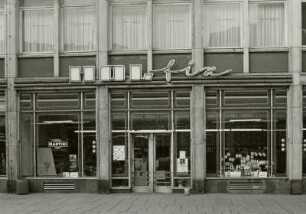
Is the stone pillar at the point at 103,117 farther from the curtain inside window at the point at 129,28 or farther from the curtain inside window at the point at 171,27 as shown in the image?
the curtain inside window at the point at 171,27

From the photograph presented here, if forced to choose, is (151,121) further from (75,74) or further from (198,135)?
(75,74)

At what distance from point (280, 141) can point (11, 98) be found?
1040 centimetres

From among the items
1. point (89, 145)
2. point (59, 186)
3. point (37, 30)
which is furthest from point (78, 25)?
point (59, 186)

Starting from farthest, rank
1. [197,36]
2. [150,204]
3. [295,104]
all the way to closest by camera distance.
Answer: [197,36]
[295,104]
[150,204]

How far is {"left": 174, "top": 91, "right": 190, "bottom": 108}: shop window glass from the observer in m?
22.0

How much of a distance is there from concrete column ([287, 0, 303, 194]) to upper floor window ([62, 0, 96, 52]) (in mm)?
7610

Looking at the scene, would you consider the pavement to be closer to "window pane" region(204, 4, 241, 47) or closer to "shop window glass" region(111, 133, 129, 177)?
"shop window glass" region(111, 133, 129, 177)

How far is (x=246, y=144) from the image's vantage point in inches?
859

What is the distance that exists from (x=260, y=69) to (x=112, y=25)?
5920 mm

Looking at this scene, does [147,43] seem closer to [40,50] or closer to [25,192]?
[40,50]

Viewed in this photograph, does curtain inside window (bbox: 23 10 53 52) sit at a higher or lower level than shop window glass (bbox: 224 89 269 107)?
higher

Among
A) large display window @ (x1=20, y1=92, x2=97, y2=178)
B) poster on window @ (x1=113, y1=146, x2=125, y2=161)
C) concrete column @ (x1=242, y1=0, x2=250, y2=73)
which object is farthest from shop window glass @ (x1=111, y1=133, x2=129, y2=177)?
concrete column @ (x1=242, y1=0, x2=250, y2=73)

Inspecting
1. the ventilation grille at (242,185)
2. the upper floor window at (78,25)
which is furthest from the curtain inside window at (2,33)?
the ventilation grille at (242,185)

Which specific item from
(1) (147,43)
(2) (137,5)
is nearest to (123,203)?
(1) (147,43)
